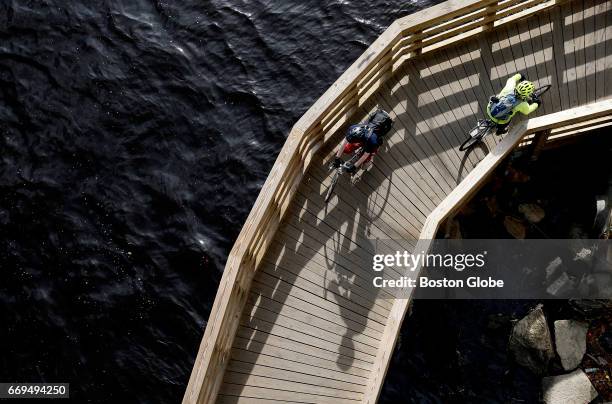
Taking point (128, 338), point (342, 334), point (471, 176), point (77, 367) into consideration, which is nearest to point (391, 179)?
point (471, 176)

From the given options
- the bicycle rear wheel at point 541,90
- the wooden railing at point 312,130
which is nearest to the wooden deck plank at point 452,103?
the wooden railing at point 312,130

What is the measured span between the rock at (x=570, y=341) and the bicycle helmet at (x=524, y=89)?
6.77 meters

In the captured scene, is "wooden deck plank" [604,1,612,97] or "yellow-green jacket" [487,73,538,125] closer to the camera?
"yellow-green jacket" [487,73,538,125]

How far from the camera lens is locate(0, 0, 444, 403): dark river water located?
1591 cm

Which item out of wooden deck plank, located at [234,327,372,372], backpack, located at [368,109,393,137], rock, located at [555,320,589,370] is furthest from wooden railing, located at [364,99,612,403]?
rock, located at [555,320,589,370]

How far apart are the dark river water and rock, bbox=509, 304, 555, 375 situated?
8584mm

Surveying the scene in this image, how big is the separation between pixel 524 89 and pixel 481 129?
4.37ft

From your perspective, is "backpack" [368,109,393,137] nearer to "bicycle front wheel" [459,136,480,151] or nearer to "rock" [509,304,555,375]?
"bicycle front wheel" [459,136,480,151]

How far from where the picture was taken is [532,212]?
17062 millimetres

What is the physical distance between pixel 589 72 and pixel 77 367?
15444 mm

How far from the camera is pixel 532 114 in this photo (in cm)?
1399

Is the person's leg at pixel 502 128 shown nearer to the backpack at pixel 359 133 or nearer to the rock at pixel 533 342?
the backpack at pixel 359 133

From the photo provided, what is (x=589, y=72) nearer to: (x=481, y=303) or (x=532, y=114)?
(x=532, y=114)

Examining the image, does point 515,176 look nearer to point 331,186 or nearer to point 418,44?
point 418,44
